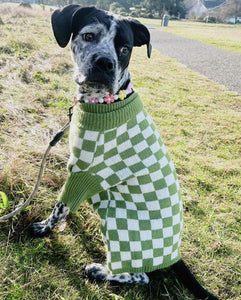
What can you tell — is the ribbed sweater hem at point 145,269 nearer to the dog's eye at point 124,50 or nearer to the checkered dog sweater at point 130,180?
the checkered dog sweater at point 130,180

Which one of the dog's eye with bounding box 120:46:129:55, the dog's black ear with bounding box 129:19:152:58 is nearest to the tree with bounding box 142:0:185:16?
the dog's black ear with bounding box 129:19:152:58

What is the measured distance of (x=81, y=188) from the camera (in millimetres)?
2002

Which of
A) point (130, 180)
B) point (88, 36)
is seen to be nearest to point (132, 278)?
point (130, 180)

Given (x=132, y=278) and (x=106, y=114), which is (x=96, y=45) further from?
(x=132, y=278)

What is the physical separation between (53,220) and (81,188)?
61 cm

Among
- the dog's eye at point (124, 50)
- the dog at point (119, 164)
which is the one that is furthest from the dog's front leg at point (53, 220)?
the dog's eye at point (124, 50)

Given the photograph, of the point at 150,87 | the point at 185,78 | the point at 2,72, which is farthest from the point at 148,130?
the point at 185,78

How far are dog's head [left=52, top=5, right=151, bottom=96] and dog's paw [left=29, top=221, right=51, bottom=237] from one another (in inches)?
51.0

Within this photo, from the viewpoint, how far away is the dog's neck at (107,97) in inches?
78.1

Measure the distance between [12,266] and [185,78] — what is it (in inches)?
288

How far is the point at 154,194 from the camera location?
193cm

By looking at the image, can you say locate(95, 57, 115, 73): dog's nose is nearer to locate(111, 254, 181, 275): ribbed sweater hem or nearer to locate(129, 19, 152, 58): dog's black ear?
locate(129, 19, 152, 58): dog's black ear

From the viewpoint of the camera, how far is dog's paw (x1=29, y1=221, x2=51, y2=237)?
238 centimetres

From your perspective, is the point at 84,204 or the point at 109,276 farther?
the point at 84,204
